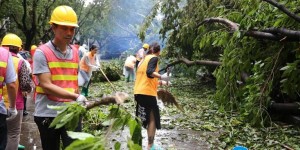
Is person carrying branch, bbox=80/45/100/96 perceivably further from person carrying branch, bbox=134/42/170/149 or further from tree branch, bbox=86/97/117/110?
tree branch, bbox=86/97/117/110

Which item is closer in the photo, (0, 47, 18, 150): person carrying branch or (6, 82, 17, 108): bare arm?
(0, 47, 18, 150): person carrying branch

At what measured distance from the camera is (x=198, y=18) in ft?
33.0

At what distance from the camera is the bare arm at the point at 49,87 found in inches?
103

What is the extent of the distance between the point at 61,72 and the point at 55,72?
0.05 metres

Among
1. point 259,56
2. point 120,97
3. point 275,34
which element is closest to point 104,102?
point 120,97

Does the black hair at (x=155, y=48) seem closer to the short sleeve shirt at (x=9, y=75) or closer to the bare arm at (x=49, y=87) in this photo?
the short sleeve shirt at (x=9, y=75)

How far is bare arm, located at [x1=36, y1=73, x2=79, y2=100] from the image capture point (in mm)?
2610

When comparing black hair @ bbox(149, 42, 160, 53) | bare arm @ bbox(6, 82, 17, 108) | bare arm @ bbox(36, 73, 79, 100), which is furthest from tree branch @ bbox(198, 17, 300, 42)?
bare arm @ bbox(6, 82, 17, 108)

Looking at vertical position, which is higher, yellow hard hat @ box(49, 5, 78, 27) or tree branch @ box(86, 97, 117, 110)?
yellow hard hat @ box(49, 5, 78, 27)

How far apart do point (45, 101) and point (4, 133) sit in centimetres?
54

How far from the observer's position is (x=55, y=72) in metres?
2.77

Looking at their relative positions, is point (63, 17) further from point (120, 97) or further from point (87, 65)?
point (87, 65)

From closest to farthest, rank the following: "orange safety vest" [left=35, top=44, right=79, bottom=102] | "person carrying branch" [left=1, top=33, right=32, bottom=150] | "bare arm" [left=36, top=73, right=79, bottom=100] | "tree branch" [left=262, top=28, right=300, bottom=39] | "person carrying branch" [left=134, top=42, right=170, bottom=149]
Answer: "bare arm" [left=36, top=73, right=79, bottom=100] < "orange safety vest" [left=35, top=44, right=79, bottom=102] < "person carrying branch" [left=1, top=33, right=32, bottom=150] < "person carrying branch" [left=134, top=42, right=170, bottom=149] < "tree branch" [left=262, top=28, right=300, bottom=39]

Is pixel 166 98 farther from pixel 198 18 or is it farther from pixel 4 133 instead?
pixel 198 18
